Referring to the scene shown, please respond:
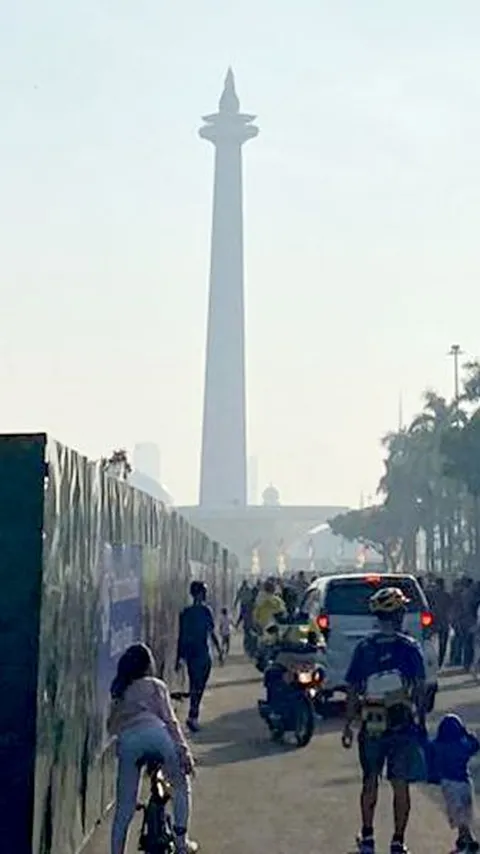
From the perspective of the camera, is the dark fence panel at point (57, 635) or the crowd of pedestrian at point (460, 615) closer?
the dark fence panel at point (57, 635)

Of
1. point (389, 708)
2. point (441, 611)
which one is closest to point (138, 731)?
point (389, 708)

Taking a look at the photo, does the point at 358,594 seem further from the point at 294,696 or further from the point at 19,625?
the point at 19,625

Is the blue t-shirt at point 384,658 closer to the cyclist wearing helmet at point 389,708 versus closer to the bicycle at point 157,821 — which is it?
the cyclist wearing helmet at point 389,708

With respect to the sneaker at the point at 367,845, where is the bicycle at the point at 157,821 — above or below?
above

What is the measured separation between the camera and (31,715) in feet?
30.1

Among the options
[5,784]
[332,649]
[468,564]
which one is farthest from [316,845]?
[468,564]

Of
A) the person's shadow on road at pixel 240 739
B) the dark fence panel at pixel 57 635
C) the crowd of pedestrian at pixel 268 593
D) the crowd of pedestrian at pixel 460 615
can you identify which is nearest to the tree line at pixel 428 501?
the crowd of pedestrian at pixel 268 593

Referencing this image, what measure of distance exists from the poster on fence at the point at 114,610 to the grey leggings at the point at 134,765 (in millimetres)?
2050

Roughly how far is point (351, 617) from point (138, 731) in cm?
1071

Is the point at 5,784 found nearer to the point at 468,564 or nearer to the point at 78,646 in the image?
the point at 78,646

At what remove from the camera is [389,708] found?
1101cm

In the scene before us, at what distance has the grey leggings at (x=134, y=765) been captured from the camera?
393 inches

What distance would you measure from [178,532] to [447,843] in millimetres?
12491

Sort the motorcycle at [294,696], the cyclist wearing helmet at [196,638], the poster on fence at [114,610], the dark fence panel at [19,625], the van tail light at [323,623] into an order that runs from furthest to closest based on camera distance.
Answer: the van tail light at [323,623], the cyclist wearing helmet at [196,638], the motorcycle at [294,696], the poster on fence at [114,610], the dark fence panel at [19,625]
